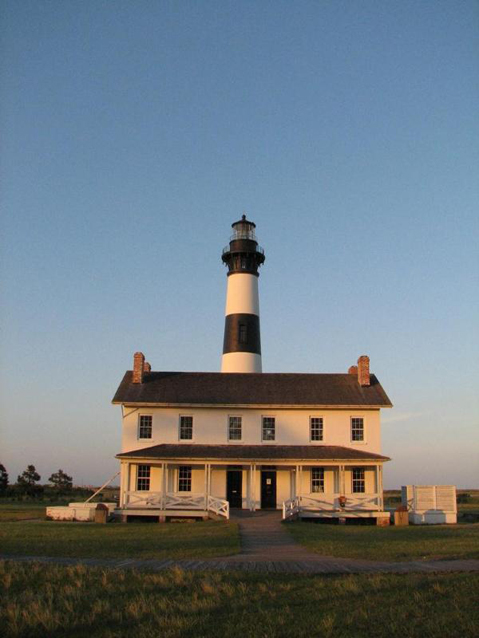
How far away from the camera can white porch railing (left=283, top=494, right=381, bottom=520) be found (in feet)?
98.2

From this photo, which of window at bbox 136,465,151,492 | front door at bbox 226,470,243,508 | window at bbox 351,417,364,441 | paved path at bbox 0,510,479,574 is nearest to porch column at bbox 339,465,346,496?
window at bbox 351,417,364,441

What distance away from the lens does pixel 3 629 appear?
873cm

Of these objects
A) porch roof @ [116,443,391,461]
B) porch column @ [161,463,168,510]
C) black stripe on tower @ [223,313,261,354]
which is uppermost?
black stripe on tower @ [223,313,261,354]

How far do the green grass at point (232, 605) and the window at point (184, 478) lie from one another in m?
20.2

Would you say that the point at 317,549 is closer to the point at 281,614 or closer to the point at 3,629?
the point at 281,614

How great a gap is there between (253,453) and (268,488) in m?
2.38

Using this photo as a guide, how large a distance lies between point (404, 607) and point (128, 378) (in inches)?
1054

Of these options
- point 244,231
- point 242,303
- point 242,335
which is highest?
point 244,231

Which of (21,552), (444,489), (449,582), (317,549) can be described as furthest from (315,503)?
(449,582)

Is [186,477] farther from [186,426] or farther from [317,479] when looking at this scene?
[317,479]

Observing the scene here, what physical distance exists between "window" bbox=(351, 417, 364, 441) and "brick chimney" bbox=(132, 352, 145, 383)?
36.1ft

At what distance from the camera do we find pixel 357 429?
3303 cm

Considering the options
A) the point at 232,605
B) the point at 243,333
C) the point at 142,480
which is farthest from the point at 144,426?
the point at 232,605

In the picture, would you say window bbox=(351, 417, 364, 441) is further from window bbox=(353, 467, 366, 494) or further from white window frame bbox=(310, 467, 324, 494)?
white window frame bbox=(310, 467, 324, 494)
